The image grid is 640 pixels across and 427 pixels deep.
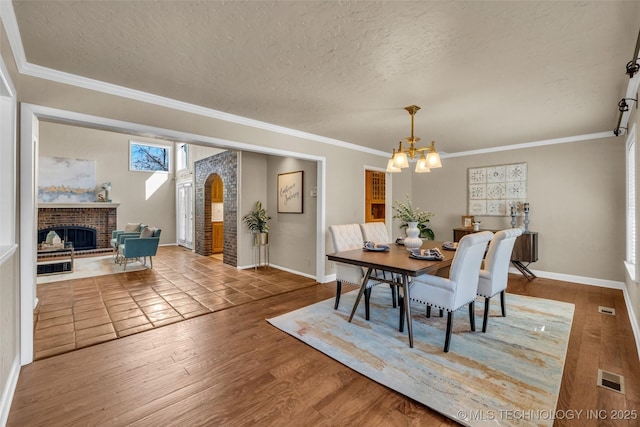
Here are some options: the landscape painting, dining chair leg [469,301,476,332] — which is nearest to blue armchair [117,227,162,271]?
the landscape painting

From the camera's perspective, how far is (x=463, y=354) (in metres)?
2.38

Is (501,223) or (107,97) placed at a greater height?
(107,97)

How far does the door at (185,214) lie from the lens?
824 centimetres

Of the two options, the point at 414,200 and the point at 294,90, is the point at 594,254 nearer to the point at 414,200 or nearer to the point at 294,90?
the point at 414,200

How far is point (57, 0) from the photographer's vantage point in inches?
62.3

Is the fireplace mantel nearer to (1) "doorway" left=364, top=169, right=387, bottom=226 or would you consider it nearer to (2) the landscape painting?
(2) the landscape painting

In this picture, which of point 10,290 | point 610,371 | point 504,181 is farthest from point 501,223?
point 10,290

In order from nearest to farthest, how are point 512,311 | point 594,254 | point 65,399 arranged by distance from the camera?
point 65,399 < point 512,311 < point 594,254

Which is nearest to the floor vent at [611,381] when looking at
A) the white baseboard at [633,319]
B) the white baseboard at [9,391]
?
the white baseboard at [633,319]

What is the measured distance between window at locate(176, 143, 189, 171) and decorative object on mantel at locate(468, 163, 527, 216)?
24.7ft

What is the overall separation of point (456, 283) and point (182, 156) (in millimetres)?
8782

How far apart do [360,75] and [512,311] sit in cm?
315

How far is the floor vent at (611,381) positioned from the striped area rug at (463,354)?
23cm

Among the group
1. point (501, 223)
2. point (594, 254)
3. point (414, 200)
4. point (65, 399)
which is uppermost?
point (414, 200)
